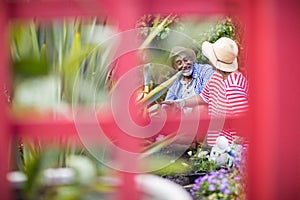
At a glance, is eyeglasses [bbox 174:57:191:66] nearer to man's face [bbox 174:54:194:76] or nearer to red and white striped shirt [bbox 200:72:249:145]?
man's face [bbox 174:54:194:76]

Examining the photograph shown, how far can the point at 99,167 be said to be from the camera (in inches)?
51.6

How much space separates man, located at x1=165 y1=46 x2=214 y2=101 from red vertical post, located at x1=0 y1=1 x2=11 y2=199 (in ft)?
4.06

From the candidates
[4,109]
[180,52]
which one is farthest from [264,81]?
[180,52]

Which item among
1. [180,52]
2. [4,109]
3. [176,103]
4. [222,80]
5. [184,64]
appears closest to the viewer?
[4,109]

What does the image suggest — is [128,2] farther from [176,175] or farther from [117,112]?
[176,175]

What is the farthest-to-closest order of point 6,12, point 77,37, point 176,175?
1. point 176,175
2. point 77,37
3. point 6,12

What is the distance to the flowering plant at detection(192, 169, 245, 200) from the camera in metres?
2.40

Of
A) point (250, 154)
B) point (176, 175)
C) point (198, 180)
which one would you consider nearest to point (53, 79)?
point (250, 154)

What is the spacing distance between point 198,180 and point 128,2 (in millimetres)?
1623

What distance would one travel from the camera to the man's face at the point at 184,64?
242 cm

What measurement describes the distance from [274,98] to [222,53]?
1300 millimetres

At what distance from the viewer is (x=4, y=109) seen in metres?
1.15

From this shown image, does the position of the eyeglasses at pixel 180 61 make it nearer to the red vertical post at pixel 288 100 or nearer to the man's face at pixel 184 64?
the man's face at pixel 184 64

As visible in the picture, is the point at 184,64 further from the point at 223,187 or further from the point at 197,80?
the point at 223,187
